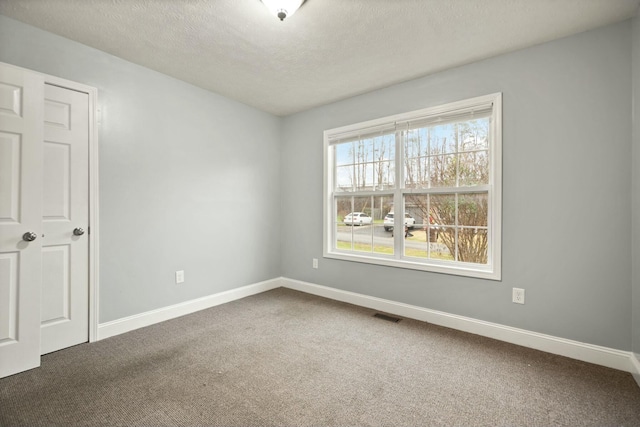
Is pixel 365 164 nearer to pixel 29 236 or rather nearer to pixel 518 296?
pixel 518 296

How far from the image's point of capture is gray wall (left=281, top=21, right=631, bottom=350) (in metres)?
2.11

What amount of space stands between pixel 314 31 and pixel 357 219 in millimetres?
2135

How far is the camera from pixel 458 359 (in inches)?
87.7

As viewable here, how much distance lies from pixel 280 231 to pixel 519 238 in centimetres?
297

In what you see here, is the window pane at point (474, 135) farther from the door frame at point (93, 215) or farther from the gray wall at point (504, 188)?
the door frame at point (93, 215)

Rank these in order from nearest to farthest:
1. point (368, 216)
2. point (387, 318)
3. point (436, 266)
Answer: point (436, 266), point (387, 318), point (368, 216)

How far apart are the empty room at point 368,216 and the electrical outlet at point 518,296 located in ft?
0.04

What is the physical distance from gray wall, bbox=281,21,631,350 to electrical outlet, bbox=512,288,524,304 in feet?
0.13

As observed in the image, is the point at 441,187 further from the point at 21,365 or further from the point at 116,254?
the point at 21,365

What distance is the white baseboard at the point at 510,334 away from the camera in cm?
210

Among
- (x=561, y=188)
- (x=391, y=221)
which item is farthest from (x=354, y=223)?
(x=561, y=188)

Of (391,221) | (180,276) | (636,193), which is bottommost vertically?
(180,276)

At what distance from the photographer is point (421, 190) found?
3.07 metres

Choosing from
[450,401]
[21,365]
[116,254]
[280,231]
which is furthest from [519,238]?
[21,365]
